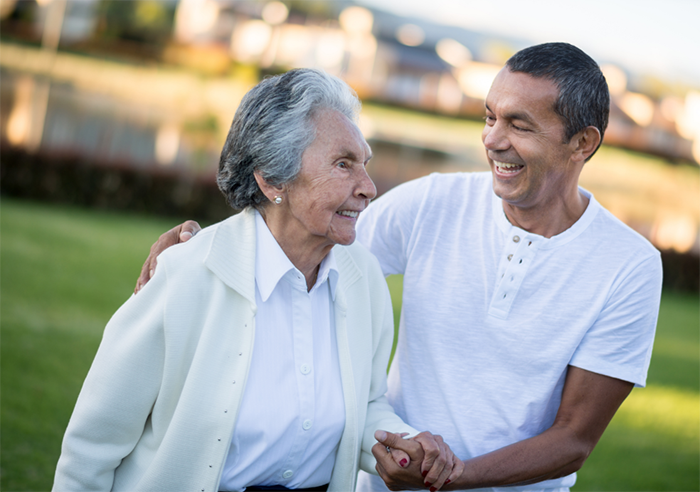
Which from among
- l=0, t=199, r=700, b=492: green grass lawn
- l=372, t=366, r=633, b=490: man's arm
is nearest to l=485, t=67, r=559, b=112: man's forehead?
l=372, t=366, r=633, b=490: man's arm

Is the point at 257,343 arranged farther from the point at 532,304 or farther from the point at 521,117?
the point at 521,117

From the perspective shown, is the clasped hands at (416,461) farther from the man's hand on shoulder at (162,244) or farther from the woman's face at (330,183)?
the man's hand on shoulder at (162,244)

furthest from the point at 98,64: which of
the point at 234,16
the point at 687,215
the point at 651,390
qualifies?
the point at 651,390

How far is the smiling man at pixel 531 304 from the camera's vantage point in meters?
2.08

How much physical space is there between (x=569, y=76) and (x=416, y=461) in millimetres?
1331

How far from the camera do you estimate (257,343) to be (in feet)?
6.25

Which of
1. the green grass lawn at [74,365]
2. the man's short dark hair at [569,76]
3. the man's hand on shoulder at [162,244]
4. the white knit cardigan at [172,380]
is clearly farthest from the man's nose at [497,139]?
the green grass lawn at [74,365]

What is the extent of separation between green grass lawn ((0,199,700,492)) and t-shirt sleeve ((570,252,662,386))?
3.25 m

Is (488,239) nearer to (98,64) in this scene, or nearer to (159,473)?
(159,473)

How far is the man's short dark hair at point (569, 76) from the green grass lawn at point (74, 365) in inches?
138

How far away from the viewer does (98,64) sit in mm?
30516

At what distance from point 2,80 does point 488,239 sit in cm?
2766

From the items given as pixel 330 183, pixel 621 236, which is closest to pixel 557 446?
pixel 621 236

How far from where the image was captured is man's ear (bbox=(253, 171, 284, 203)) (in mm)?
1982
